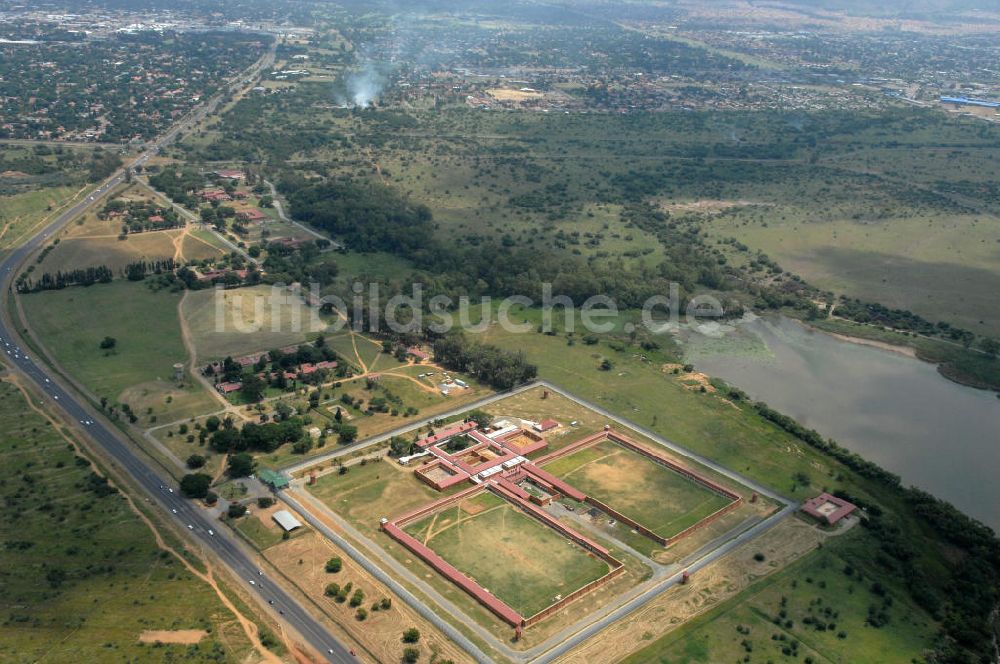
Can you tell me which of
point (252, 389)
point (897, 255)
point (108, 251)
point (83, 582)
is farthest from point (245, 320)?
point (897, 255)

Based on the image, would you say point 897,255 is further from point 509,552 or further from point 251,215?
point 251,215

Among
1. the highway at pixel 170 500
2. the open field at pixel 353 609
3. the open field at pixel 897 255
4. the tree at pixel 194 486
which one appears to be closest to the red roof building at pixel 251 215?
the highway at pixel 170 500

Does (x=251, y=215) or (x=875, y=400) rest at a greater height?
(x=251, y=215)

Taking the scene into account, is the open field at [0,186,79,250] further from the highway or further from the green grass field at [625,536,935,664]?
the green grass field at [625,536,935,664]

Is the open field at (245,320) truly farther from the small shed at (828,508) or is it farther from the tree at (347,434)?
the small shed at (828,508)

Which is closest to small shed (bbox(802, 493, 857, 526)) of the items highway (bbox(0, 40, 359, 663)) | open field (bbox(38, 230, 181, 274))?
highway (bbox(0, 40, 359, 663))

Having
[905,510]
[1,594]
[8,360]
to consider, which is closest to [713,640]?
[905,510]
